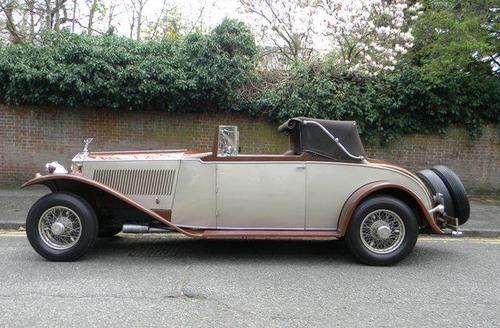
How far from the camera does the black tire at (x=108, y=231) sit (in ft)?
21.2

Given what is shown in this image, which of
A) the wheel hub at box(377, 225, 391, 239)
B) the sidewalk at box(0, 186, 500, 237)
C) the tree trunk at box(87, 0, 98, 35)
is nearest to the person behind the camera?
the wheel hub at box(377, 225, 391, 239)

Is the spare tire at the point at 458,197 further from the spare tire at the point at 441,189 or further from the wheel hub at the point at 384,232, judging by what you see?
the wheel hub at the point at 384,232

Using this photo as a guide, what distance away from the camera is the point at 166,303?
4.58m

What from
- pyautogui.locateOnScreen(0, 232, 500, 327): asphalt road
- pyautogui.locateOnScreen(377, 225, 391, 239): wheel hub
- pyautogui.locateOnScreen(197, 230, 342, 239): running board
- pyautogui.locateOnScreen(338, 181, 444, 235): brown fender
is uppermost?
pyautogui.locateOnScreen(338, 181, 444, 235): brown fender

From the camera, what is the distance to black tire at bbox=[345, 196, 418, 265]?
5.85m

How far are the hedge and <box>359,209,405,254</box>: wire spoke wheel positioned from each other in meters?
5.54

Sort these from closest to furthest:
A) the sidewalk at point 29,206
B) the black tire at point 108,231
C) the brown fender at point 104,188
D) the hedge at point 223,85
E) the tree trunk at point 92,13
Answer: the brown fender at point 104,188
the black tire at point 108,231
the sidewalk at point 29,206
the hedge at point 223,85
the tree trunk at point 92,13

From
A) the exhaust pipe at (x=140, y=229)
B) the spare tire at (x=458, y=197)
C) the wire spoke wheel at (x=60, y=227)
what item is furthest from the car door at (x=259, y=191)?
the spare tire at (x=458, y=197)

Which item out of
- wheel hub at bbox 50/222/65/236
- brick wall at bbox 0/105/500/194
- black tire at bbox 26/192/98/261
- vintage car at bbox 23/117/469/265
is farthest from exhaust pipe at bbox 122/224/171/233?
brick wall at bbox 0/105/500/194

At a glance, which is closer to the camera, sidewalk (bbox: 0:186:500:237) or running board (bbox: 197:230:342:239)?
running board (bbox: 197:230:342:239)

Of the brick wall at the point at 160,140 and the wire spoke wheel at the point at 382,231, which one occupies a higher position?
the brick wall at the point at 160,140

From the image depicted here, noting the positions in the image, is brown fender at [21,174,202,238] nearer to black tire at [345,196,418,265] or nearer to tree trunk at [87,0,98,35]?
black tire at [345,196,418,265]

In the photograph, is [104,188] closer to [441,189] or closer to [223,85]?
[441,189]

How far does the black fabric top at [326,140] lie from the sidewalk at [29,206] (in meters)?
3.16
